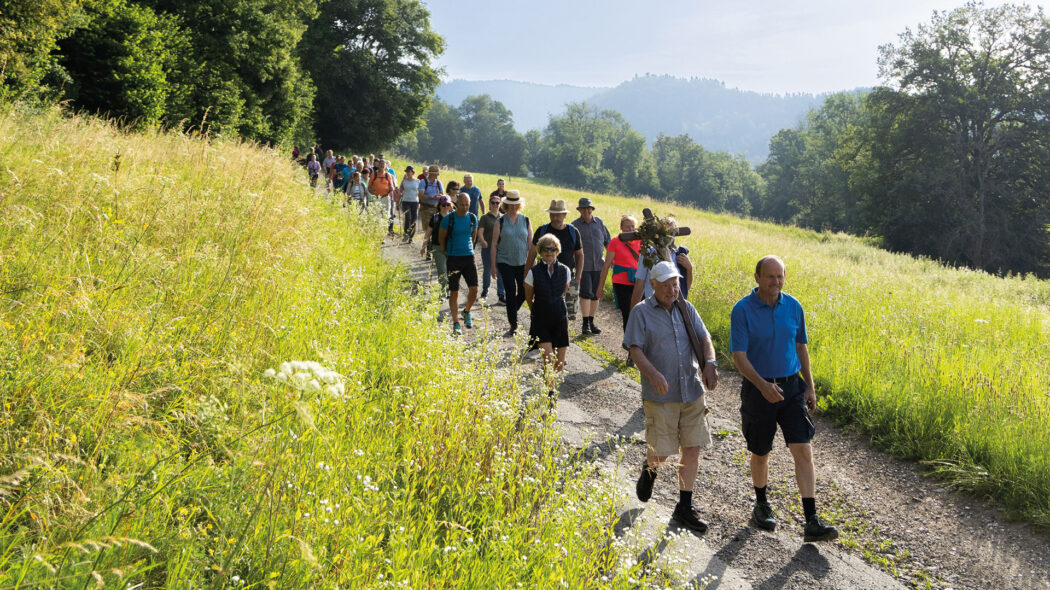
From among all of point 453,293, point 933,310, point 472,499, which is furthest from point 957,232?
point 472,499

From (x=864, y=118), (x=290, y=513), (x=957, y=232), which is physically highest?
(x=864, y=118)


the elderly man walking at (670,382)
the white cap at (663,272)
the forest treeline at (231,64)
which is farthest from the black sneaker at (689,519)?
the forest treeline at (231,64)

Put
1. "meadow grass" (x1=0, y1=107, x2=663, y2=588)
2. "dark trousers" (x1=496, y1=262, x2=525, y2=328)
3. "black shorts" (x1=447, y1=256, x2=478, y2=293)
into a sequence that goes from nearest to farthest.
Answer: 1. "meadow grass" (x1=0, y1=107, x2=663, y2=588)
2. "dark trousers" (x1=496, y1=262, x2=525, y2=328)
3. "black shorts" (x1=447, y1=256, x2=478, y2=293)

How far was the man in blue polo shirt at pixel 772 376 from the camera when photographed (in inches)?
193

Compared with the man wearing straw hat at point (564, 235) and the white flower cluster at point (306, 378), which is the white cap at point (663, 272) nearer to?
the white flower cluster at point (306, 378)

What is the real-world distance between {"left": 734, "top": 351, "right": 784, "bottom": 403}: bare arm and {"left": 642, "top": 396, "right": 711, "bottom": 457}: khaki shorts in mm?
436

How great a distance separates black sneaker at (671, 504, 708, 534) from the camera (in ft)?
15.6

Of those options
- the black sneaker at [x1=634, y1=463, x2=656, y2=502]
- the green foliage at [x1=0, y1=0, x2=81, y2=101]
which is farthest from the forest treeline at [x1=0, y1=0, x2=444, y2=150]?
the black sneaker at [x1=634, y1=463, x2=656, y2=502]

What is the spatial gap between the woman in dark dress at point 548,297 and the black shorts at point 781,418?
2.61 meters

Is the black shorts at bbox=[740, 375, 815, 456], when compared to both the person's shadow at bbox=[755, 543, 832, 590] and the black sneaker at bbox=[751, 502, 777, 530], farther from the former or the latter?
the person's shadow at bbox=[755, 543, 832, 590]

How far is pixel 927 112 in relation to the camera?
1470 inches

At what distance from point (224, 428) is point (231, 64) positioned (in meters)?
26.1

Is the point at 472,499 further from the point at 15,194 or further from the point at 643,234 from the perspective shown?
the point at 15,194

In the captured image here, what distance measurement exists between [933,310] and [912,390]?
13.3ft
